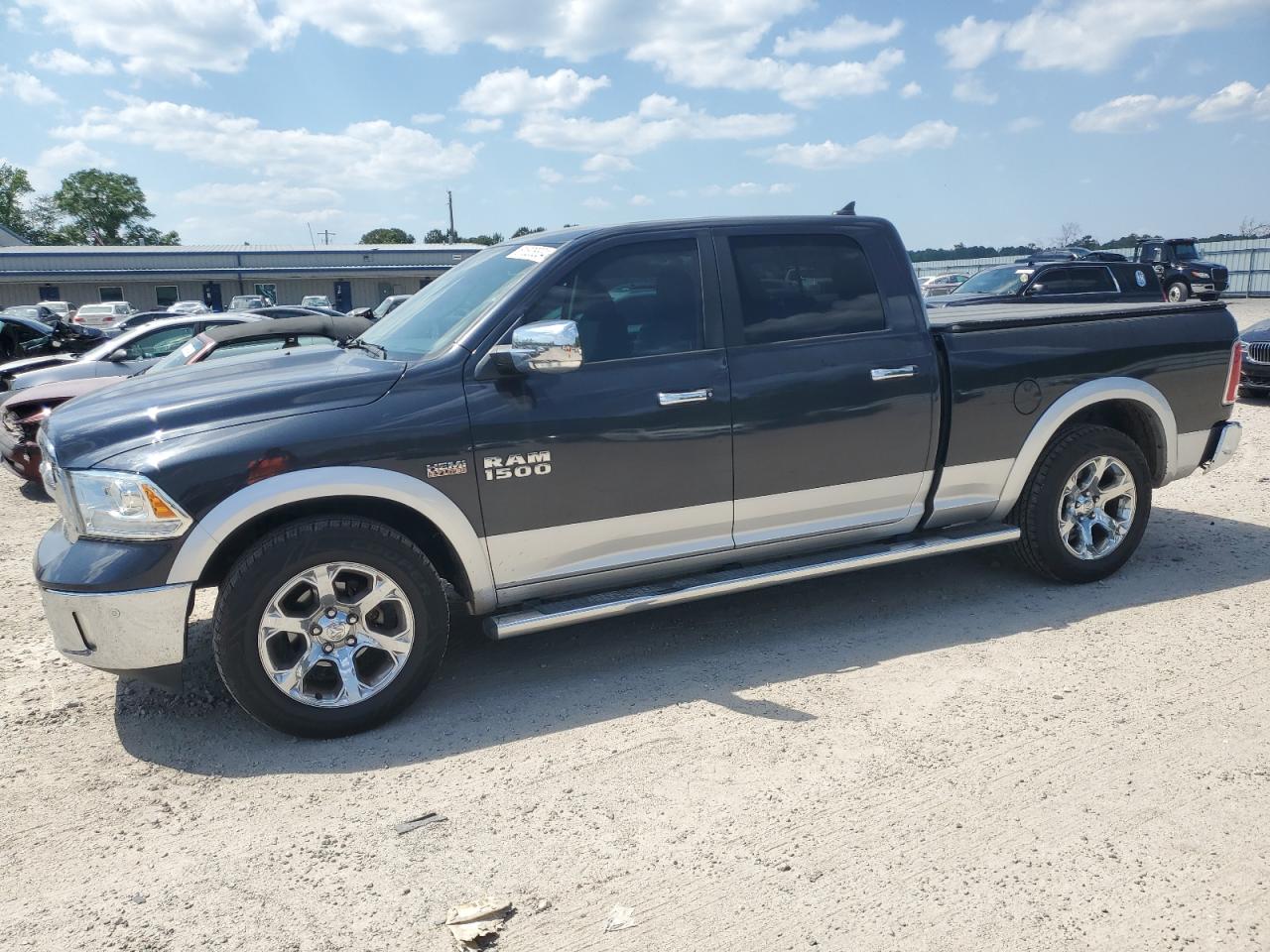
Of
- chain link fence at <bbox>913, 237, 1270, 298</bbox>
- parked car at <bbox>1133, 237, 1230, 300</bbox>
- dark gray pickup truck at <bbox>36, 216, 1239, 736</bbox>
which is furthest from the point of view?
chain link fence at <bbox>913, 237, 1270, 298</bbox>

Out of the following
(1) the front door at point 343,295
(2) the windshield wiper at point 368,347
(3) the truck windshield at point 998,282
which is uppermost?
(1) the front door at point 343,295

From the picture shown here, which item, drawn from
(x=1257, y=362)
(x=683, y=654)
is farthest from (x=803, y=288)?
(x=1257, y=362)

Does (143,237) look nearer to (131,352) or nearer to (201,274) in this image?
(201,274)

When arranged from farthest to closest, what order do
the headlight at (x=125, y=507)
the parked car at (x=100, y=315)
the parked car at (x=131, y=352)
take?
1. the parked car at (x=100, y=315)
2. the parked car at (x=131, y=352)
3. the headlight at (x=125, y=507)

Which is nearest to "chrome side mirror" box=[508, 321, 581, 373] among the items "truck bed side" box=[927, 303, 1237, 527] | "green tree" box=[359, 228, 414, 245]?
"truck bed side" box=[927, 303, 1237, 527]

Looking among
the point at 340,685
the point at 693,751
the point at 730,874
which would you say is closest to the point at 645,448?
the point at 693,751

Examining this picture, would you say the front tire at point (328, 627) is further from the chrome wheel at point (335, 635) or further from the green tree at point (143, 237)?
the green tree at point (143, 237)

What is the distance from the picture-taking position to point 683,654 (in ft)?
14.9

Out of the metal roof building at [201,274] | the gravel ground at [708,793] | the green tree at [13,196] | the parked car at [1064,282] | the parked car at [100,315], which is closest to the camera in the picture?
the gravel ground at [708,793]

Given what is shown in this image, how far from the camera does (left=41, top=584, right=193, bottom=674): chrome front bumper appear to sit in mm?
3465

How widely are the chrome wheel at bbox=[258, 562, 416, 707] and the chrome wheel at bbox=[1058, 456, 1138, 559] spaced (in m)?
3.60

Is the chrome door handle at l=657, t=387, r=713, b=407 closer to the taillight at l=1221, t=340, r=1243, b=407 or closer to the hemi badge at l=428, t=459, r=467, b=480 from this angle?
the hemi badge at l=428, t=459, r=467, b=480

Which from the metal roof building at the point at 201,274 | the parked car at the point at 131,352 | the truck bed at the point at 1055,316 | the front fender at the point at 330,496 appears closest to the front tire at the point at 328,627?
the front fender at the point at 330,496

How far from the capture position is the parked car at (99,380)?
8.02 m
